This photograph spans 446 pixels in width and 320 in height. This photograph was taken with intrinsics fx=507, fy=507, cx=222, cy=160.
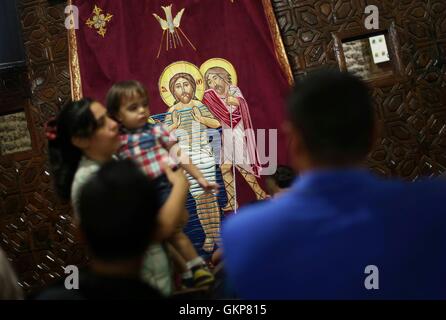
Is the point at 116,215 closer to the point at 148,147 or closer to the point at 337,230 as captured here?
the point at 337,230

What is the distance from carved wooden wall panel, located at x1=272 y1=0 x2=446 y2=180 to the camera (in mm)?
3395

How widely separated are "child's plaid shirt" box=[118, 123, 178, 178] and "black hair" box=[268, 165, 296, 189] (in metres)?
1.04

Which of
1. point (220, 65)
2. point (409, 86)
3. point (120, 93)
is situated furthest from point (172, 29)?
point (409, 86)

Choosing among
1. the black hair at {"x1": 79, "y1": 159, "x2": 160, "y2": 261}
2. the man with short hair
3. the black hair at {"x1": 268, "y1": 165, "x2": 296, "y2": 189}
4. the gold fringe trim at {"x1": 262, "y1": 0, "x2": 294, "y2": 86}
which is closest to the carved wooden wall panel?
the gold fringe trim at {"x1": 262, "y1": 0, "x2": 294, "y2": 86}

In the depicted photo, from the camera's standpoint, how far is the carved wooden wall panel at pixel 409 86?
11.1 feet

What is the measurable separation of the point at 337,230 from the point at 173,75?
259 cm

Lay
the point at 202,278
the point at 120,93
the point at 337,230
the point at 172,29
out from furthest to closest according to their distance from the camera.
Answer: the point at 172,29
the point at 120,93
the point at 202,278
the point at 337,230

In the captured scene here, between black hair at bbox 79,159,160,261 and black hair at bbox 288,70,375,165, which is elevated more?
black hair at bbox 288,70,375,165

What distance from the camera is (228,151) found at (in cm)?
333

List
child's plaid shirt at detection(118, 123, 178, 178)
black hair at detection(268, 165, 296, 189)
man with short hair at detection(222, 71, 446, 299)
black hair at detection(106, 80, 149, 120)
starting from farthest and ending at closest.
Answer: black hair at detection(268, 165, 296, 189), black hair at detection(106, 80, 149, 120), child's plaid shirt at detection(118, 123, 178, 178), man with short hair at detection(222, 71, 446, 299)

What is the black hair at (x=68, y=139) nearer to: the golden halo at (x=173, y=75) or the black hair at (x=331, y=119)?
the black hair at (x=331, y=119)

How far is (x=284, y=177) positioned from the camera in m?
2.96

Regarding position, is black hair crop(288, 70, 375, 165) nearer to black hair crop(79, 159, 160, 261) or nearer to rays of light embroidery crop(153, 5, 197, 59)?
black hair crop(79, 159, 160, 261)
